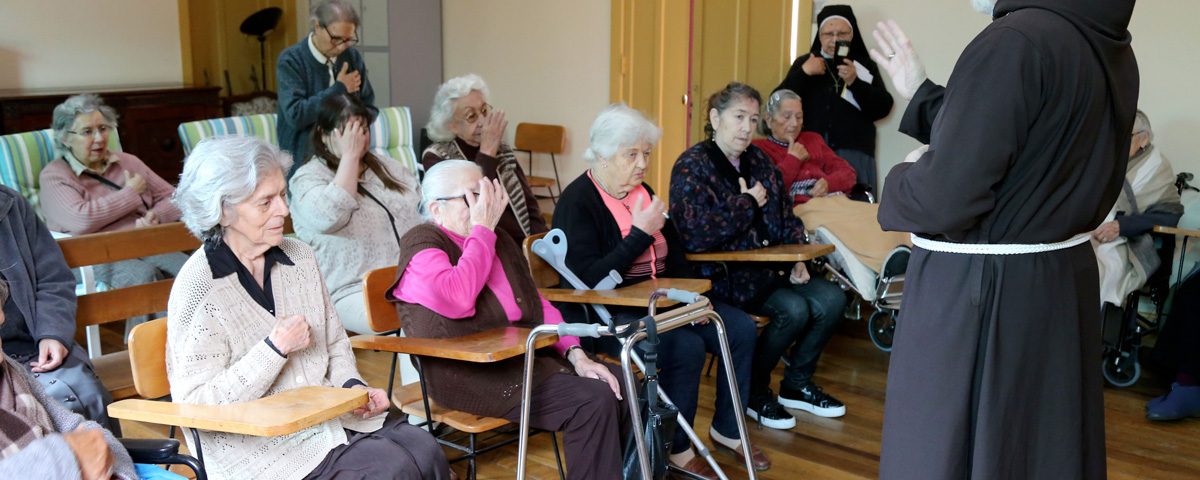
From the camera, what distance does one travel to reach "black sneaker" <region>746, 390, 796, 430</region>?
3.63 metres

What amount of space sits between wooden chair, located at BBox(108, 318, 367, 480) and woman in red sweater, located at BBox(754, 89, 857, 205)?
289 centimetres

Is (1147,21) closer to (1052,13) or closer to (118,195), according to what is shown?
(1052,13)

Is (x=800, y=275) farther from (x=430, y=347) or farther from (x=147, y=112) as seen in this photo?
(x=147, y=112)

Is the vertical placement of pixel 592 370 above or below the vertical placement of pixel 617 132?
below

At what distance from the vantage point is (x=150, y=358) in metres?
2.22

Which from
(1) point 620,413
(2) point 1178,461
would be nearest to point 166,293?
(1) point 620,413

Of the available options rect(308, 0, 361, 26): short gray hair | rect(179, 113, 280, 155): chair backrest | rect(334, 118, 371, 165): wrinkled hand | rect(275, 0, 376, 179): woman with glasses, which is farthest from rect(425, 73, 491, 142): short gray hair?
rect(179, 113, 280, 155): chair backrest

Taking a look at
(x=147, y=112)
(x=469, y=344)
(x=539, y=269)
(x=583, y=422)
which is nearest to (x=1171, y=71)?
(x=539, y=269)

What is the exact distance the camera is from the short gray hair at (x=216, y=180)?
2.23 meters

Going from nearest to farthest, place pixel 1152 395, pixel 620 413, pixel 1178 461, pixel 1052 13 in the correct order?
1. pixel 1052 13
2. pixel 620 413
3. pixel 1178 461
4. pixel 1152 395

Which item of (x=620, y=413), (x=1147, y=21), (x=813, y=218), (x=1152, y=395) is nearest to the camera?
(x=620, y=413)

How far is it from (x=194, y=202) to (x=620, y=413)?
3.84ft

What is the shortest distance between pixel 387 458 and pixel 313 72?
2683 millimetres

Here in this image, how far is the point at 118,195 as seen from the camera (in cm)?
412
